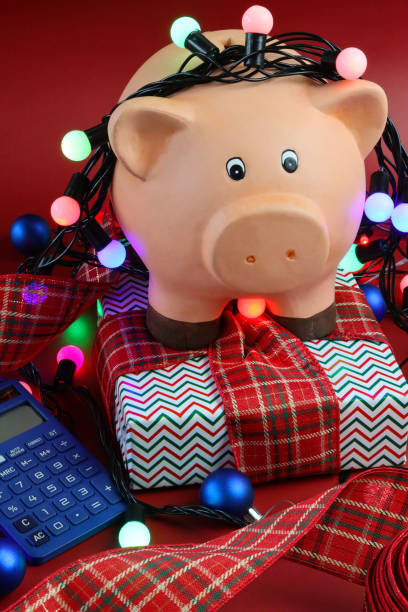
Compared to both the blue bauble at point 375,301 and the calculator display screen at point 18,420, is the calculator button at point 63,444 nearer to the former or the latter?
the calculator display screen at point 18,420

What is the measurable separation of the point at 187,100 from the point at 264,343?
318 mm

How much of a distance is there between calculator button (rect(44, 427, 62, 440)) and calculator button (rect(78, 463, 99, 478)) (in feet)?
0.18

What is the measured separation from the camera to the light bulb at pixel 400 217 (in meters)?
1.14

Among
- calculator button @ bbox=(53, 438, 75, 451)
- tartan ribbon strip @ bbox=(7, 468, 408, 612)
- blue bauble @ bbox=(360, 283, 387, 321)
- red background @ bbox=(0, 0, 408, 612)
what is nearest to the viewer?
tartan ribbon strip @ bbox=(7, 468, 408, 612)

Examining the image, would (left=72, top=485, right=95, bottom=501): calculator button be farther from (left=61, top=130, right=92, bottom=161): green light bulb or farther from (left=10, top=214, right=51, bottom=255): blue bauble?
(left=10, top=214, right=51, bottom=255): blue bauble

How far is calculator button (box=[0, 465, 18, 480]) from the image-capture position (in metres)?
1.00

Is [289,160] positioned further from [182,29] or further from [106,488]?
[106,488]

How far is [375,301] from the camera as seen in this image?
4.10 ft

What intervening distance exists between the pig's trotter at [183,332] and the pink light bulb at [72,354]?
139 millimetres

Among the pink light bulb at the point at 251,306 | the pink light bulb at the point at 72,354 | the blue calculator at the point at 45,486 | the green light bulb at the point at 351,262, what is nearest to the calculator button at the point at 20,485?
the blue calculator at the point at 45,486

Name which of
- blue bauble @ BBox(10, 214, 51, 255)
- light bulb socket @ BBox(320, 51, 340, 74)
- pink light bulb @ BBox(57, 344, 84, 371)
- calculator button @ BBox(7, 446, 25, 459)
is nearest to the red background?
blue bauble @ BBox(10, 214, 51, 255)

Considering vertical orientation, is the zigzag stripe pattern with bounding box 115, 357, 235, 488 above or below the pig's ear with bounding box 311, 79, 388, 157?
below

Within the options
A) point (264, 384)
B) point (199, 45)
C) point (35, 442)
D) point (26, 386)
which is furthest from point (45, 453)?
point (199, 45)

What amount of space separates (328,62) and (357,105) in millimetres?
68
